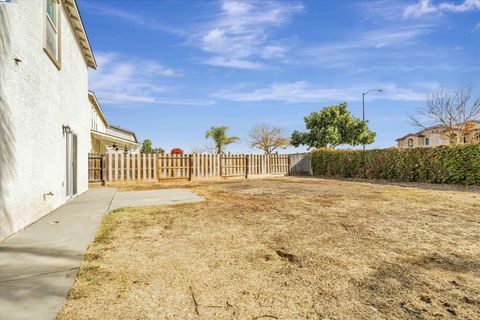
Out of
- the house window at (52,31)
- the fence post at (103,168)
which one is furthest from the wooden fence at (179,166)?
the house window at (52,31)

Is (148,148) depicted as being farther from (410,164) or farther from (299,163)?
(410,164)

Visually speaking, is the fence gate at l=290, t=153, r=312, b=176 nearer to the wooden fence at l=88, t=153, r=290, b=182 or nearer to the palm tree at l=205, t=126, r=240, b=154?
the wooden fence at l=88, t=153, r=290, b=182

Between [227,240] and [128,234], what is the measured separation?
1662 mm

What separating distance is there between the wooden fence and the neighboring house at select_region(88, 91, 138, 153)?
8.26 feet

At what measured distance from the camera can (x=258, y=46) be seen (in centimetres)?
1404

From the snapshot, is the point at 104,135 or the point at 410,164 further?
the point at 104,135

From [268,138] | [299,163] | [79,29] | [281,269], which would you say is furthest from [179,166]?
[268,138]

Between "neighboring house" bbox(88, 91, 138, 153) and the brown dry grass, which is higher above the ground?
"neighboring house" bbox(88, 91, 138, 153)

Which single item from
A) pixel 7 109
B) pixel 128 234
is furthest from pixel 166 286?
pixel 7 109

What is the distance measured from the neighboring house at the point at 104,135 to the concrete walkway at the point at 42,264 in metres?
11.9

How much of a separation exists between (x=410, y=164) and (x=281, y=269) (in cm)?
1383

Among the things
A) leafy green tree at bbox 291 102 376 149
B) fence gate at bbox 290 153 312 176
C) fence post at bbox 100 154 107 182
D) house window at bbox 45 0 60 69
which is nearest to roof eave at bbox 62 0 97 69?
house window at bbox 45 0 60 69

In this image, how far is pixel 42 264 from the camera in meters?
2.79

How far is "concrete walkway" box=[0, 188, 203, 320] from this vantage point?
1.96 m
